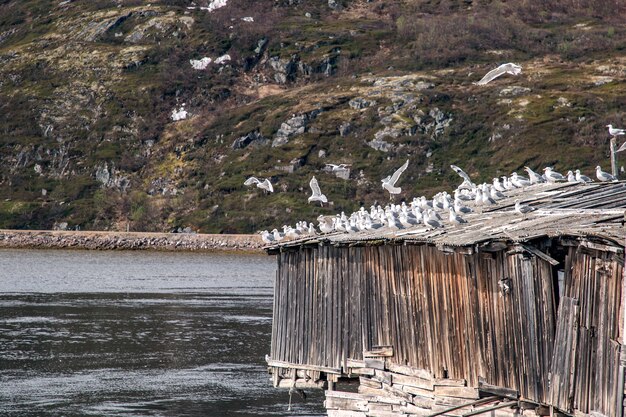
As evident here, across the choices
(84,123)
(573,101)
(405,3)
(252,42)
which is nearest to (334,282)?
(573,101)

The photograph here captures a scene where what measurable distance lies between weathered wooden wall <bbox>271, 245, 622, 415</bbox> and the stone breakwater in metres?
81.2

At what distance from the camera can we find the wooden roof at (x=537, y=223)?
16359 mm

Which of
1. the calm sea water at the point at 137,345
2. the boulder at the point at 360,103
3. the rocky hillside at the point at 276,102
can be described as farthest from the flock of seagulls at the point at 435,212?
the boulder at the point at 360,103

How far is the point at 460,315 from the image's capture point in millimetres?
19703

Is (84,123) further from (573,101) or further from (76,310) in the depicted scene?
(76,310)

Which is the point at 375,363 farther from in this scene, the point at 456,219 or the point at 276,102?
the point at 276,102

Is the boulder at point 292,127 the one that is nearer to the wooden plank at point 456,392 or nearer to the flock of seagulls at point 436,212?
the flock of seagulls at point 436,212

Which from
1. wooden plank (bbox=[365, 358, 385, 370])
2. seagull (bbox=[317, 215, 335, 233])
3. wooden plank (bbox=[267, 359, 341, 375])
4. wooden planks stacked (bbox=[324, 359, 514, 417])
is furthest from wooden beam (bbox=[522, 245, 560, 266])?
seagull (bbox=[317, 215, 335, 233])

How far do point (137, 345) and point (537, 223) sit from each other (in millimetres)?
28340

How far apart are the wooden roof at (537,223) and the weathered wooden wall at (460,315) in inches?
13.5

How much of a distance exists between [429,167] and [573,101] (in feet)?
55.9

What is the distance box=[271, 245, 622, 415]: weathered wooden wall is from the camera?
624 inches

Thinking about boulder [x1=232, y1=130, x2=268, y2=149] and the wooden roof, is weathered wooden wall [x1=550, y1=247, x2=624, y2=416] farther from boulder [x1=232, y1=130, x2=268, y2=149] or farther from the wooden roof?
boulder [x1=232, y1=130, x2=268, y2=149]

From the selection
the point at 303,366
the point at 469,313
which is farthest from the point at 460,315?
the point at 303,366
